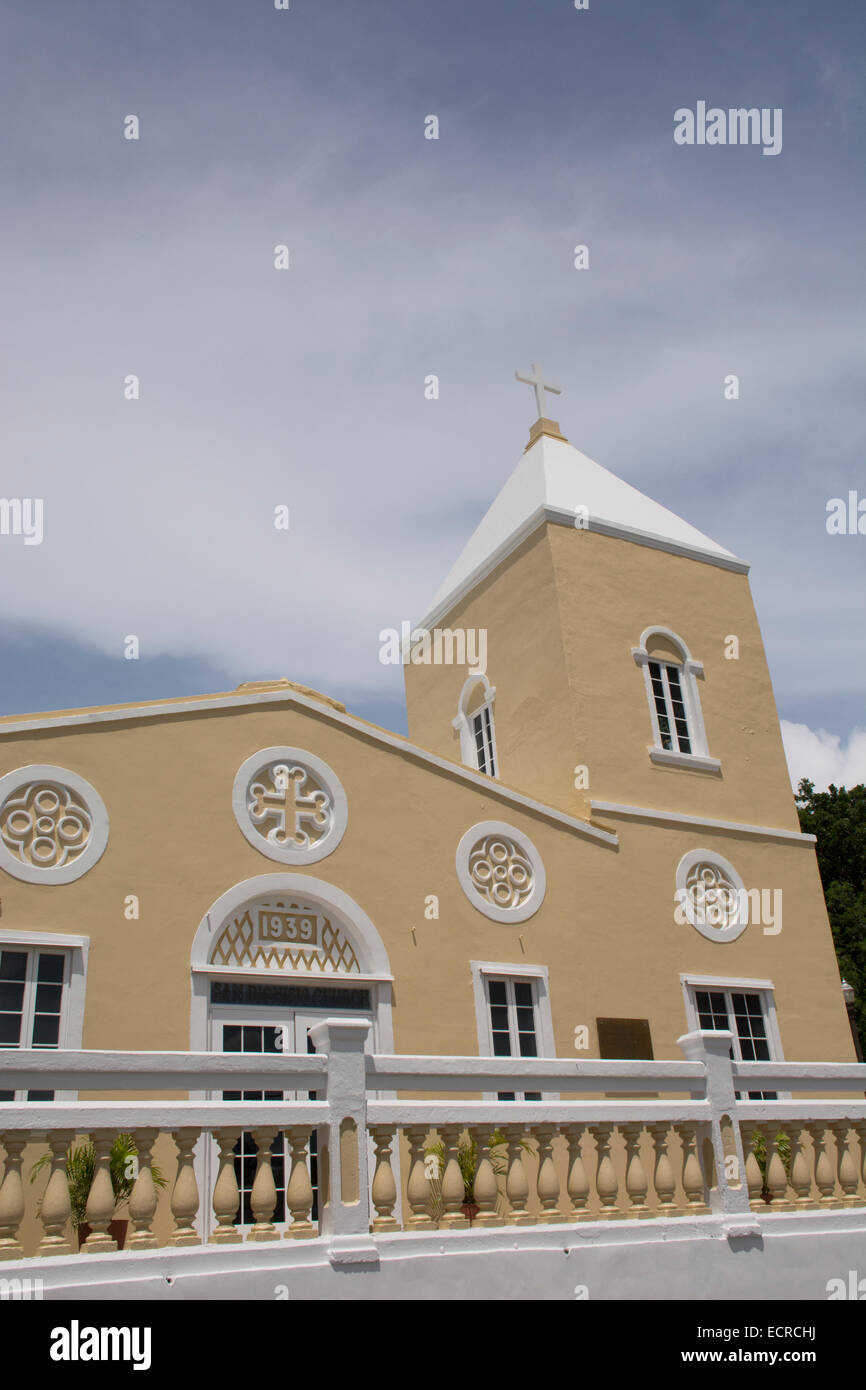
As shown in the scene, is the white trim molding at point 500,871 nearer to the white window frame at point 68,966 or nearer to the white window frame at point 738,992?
the white window frame at point 738,992

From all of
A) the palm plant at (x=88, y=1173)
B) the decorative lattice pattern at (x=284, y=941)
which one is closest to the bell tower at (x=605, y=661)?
the decorative lattice pattern at (x=284, y=941)

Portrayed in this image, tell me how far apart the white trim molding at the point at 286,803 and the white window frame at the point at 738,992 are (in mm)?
4749

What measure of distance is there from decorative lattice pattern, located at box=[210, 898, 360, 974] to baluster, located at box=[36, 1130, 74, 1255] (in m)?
4.45

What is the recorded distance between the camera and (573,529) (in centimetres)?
1571

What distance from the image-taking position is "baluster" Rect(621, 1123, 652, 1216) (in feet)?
24.7

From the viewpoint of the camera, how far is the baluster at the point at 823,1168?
838 cm

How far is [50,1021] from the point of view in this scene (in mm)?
9445

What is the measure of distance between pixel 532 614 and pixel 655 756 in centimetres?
258

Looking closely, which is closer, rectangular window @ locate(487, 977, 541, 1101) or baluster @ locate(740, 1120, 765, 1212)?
baluster @ locate(740, 1120, 765, 1212)

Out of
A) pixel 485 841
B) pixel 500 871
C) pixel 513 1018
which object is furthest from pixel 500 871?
pixel 513 1018

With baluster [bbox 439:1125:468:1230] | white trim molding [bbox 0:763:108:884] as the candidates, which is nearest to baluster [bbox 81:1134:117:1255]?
baluster [bbox 439:1125:468:1230]

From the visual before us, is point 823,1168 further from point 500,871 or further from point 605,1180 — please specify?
point 500,871

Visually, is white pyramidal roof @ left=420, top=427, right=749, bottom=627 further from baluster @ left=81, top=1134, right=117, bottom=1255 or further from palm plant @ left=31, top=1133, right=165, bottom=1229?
baluster @ left=81, top=1134, right=117, bottom=1255
